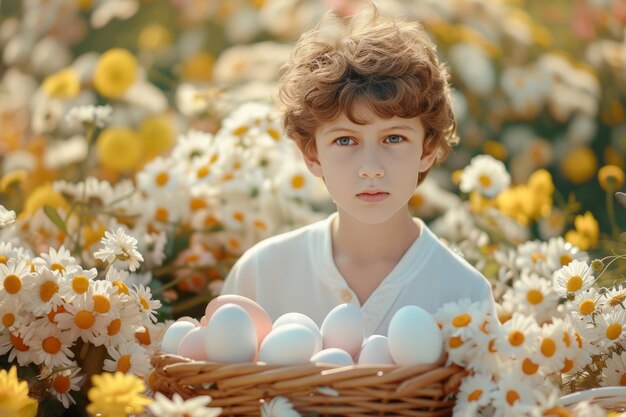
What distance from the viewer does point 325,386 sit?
1460 mm

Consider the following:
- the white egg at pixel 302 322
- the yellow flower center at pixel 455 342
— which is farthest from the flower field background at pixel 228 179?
the white egg at pixel 302 322

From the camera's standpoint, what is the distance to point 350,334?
1.61 meters

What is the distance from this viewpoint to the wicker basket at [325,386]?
1448 millimetres

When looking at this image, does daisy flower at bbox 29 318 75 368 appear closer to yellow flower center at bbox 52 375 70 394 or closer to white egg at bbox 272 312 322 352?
yellow flower center at bbox 52 375 70 394

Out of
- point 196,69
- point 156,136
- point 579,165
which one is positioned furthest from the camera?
point 196,69

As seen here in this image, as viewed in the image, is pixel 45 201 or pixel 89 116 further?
pixel 45 201

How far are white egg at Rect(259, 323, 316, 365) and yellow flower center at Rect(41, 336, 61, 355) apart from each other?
38 cm

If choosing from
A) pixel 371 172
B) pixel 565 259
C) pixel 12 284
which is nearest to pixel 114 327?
pixel 12 284

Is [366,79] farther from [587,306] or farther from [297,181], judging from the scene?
[297,181]

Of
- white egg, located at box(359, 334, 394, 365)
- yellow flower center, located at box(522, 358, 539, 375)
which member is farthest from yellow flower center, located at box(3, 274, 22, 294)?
yellow flower center, located at box(522, 358, 539, 375)

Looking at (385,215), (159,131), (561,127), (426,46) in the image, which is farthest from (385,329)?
(561,127)

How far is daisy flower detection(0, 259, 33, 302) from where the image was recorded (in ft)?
5.48

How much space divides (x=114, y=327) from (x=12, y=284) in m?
0.18

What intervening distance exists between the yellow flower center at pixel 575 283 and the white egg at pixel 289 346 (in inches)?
21.4
